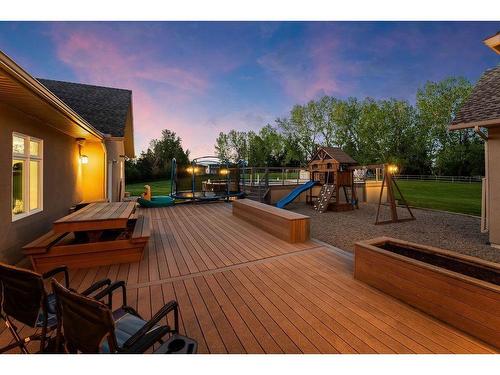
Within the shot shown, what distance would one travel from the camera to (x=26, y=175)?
15.3ft

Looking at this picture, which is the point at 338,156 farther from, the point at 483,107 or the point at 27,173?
the point at 27,173

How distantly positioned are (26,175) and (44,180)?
73cm

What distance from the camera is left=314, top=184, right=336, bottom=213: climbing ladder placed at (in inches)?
449

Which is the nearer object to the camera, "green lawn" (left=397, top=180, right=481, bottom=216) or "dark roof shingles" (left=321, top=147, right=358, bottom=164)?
"green lawn" (left=397, top=180, right=481, bottom=216)

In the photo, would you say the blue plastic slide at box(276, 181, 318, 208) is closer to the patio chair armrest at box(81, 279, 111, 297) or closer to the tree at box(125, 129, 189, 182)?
the patio chair armrest at box(81, 279, 111, 297)

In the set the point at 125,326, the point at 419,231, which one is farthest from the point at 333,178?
the point at 125,326

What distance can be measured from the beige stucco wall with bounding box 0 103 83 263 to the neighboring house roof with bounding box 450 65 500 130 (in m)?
10.3

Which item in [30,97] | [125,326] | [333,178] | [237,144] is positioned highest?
[237,144]

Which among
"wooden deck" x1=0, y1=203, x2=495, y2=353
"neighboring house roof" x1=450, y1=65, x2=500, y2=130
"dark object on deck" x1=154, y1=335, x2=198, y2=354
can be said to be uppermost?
"neighboring house roof" x1=450, y1=65, x2=500, y2=130

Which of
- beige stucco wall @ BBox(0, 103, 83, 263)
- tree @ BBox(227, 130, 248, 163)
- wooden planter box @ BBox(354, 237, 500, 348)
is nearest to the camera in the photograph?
wooden planter box @ BBox(354, 237, 500, 348)

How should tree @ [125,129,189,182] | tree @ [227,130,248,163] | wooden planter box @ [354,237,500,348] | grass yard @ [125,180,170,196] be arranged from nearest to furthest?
wooden planter box @ [354,237,500,348] < grass yard @ [125,180,170,196] < tree @ [125,129,189,182] < tree @ [227,130,248,163]

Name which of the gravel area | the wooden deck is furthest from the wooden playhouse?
the wooden deck

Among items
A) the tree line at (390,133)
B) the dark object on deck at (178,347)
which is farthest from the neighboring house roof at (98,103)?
the tree line at (390,133)
